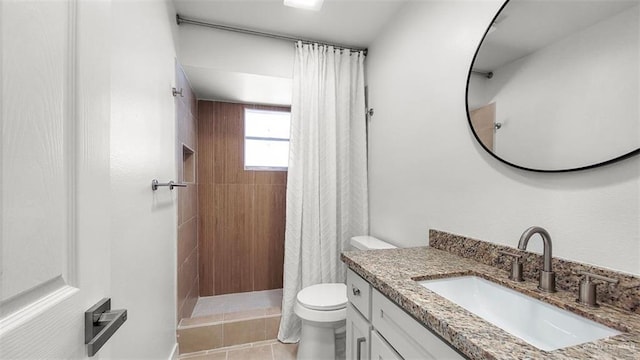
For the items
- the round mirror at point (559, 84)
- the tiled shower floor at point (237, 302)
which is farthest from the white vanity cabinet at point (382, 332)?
the tiled shower floor at point (237, 302)

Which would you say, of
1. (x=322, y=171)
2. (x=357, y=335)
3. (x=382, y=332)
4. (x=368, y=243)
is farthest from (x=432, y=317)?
(x=322, y=171)

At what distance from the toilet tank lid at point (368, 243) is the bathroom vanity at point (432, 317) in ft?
1.50

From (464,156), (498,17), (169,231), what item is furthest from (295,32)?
(169,231)

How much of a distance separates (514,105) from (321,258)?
1586 millimetres

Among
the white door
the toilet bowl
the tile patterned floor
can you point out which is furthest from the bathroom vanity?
the tile patterned floor

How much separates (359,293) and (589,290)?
2.49 feet

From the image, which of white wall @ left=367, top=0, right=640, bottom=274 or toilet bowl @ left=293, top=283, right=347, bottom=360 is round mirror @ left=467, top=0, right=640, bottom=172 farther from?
toilet bowl @ left=293, top=283, right=347, bottom=360

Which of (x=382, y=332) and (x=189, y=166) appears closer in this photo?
(x=382, y=332)

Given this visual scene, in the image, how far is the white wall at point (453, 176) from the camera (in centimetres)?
81

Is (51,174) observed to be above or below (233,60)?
below

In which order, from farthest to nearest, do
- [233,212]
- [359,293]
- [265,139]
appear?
[265,139] < [233,212] < [359,293]

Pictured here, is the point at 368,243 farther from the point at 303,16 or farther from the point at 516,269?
the point at 303,16

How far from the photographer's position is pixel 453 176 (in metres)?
1.37

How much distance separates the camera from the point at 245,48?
208 cm
